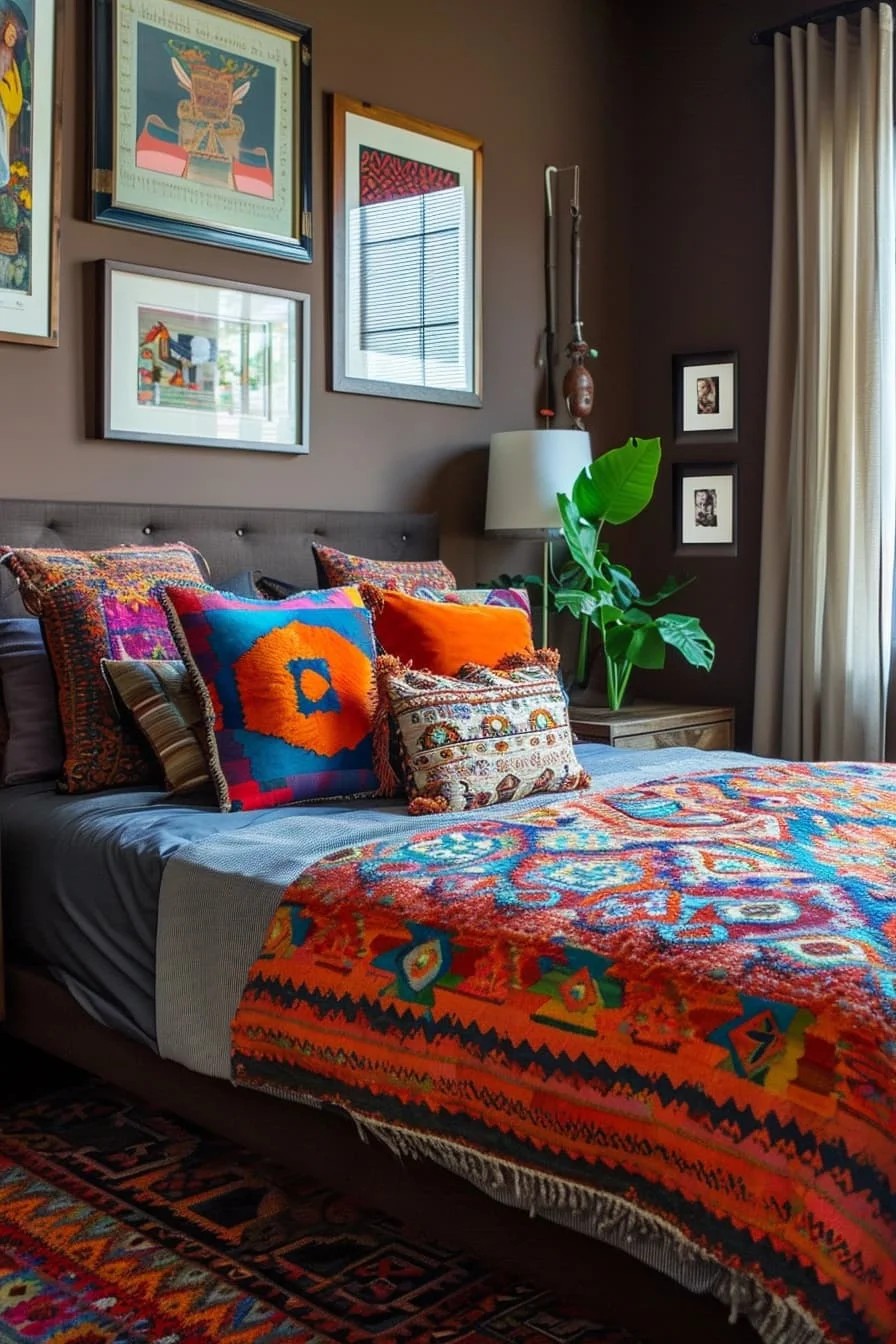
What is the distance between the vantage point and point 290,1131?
7.02 feet

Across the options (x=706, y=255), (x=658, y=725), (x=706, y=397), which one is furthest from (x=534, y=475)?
(x=706, y=255)

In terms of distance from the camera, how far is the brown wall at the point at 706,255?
4652 mm

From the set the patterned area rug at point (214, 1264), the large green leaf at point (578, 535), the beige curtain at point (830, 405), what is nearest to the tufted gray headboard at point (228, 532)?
the large green leaf at point (578, 535)

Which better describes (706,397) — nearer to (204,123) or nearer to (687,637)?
(687,637)

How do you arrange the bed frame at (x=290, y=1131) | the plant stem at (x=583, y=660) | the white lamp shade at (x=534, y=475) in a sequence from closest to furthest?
the bed frame at (x=290, y=1131) < the white lamp shade at (x=534, y=475) < the plant stem at (x=583, y=660)

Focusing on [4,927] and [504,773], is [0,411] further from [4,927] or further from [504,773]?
[504,773]

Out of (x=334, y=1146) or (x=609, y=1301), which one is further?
(x=334, y=1146)

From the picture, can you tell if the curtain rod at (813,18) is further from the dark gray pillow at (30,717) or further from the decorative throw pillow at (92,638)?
the dark gray pillow at (30,717)

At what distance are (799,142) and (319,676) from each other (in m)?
2.64

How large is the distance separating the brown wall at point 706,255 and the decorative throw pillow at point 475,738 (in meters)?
2.02

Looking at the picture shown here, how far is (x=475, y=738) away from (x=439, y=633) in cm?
42

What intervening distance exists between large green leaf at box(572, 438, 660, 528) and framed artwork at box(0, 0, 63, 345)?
5.18 ft

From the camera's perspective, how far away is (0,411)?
10.8ft

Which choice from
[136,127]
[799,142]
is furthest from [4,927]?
[799,142]
